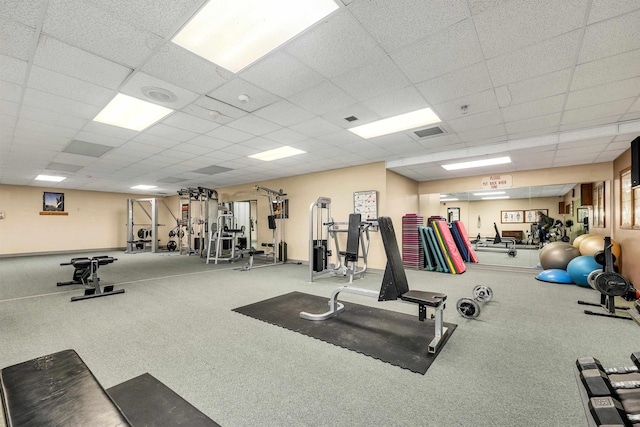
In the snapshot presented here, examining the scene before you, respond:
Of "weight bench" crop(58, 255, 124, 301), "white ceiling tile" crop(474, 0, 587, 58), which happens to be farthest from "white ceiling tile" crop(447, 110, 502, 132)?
"weight bench" crop(58, 255, 124, 301)

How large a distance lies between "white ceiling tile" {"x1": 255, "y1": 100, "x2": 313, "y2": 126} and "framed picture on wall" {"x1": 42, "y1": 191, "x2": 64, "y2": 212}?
10978 mm

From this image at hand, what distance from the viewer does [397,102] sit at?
3.23 meters

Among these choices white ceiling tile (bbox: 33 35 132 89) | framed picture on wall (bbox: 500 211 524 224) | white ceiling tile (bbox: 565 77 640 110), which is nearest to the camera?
white ceiling tile (bbox: 33 35 132 89)

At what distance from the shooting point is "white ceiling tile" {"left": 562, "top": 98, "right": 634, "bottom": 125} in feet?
10.5

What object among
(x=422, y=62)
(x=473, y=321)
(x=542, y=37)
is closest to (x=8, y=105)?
(x=422, y=62)

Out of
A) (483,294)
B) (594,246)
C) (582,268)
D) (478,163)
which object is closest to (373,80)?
(483,294)

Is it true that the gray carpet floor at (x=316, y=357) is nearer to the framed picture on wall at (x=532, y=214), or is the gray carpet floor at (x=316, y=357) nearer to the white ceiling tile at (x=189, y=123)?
the white ceiling tile at (x=189, y=123)

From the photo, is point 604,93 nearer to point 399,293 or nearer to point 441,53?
point 441,53

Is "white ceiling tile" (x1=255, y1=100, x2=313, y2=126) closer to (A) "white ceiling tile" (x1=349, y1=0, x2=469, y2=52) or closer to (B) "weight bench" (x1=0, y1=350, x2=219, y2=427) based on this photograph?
(A) "white ceiling tile" (x1=349, y1=0, x2=469, y2=52)

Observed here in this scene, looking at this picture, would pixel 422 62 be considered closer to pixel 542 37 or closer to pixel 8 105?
pixel 542 37

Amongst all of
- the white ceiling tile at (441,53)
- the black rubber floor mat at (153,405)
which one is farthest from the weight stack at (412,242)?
the black rubber floor mat at (153,405)

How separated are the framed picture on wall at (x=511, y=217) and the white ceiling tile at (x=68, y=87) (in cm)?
856

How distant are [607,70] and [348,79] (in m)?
2.38

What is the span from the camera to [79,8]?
180cm
